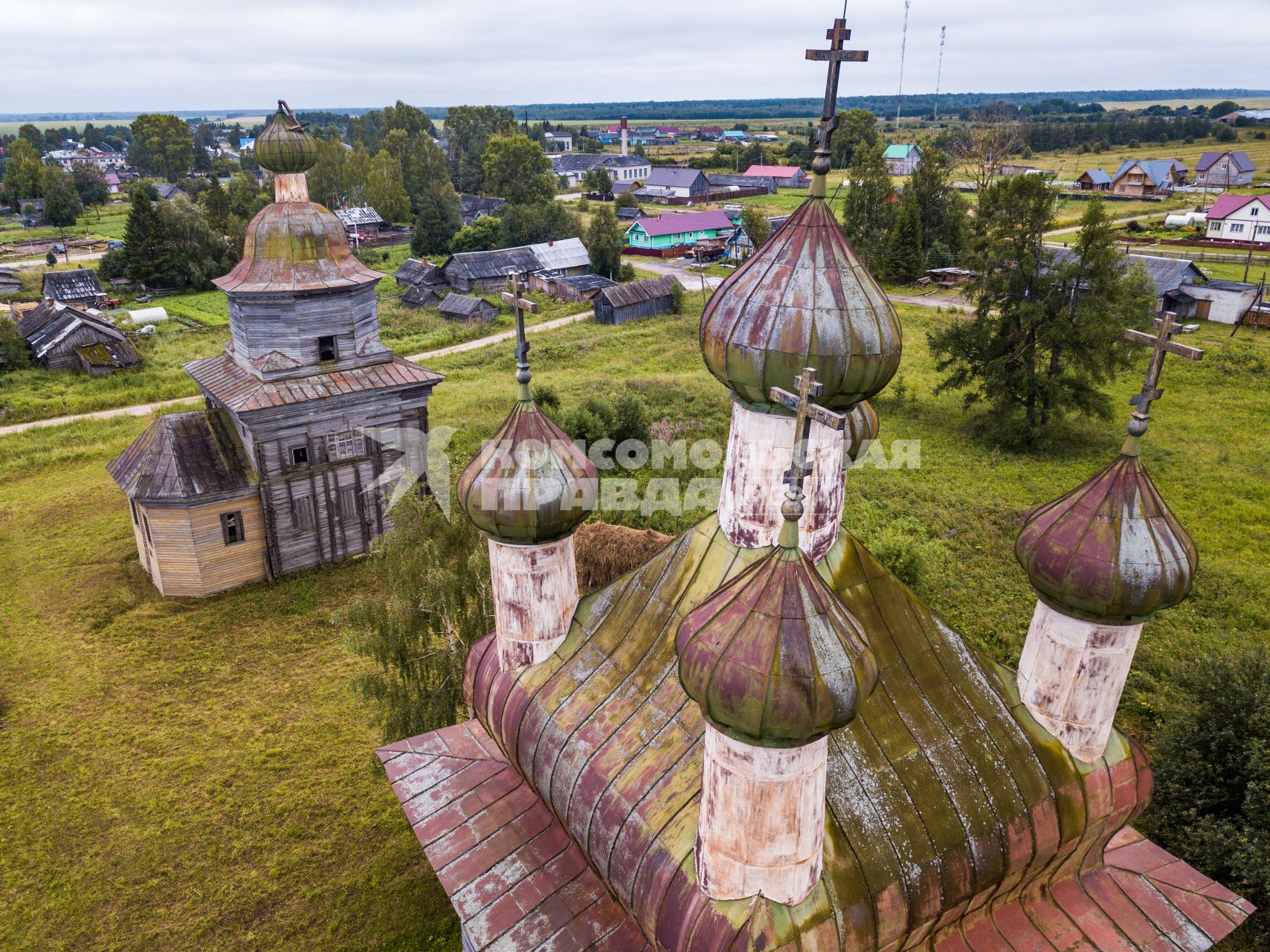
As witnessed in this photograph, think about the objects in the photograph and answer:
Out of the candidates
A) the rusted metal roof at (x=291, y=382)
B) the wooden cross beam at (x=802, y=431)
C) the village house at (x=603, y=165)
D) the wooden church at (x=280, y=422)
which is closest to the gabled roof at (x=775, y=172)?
the village house at (x=603, y=165)

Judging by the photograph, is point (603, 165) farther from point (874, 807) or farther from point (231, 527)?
point (874, 807)

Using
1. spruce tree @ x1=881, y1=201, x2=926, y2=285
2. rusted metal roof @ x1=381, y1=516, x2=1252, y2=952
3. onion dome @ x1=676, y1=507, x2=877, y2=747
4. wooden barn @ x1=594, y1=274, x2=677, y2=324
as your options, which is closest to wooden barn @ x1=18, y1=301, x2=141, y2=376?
wooden barn @ x1=594, y1=274, x2=677, y2=324

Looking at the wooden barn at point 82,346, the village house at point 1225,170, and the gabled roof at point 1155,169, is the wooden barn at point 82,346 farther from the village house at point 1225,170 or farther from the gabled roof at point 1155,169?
Result: the village house at point 1225,170

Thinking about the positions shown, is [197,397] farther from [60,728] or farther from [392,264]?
[392,264]

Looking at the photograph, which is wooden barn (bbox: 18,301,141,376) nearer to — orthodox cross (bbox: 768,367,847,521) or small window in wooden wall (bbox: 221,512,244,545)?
small window in wooden wall (bbox: 221,512,244,545)

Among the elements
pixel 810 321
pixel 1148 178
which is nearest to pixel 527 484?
pixel 810 321

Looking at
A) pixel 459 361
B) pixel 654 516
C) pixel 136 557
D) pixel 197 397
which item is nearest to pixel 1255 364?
pixel 654 516
